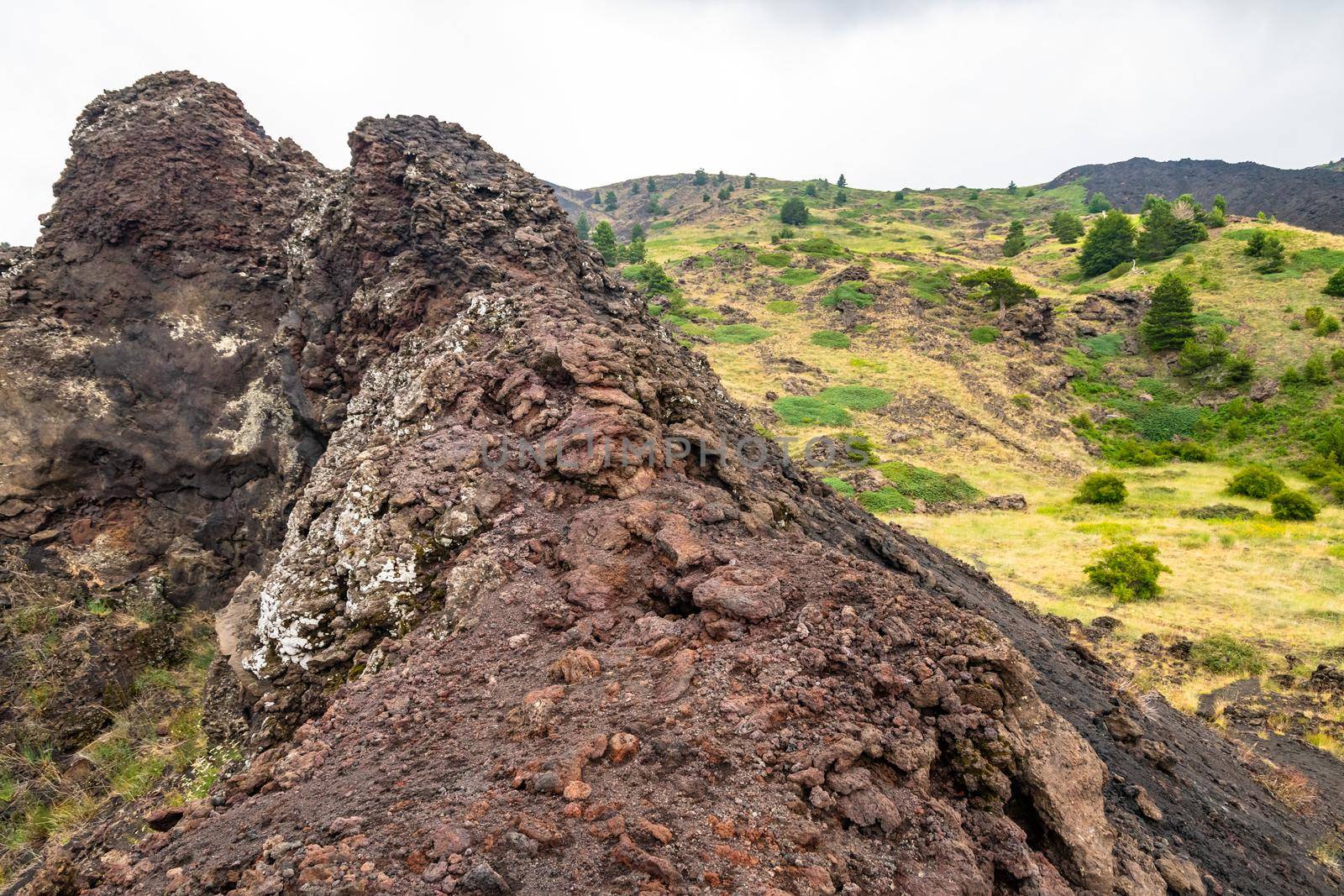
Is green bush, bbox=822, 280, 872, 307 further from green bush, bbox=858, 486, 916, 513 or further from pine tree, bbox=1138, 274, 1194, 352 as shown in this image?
green bush, bbox=858, 486, 916, 513

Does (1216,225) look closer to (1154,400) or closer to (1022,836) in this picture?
(1154,400)

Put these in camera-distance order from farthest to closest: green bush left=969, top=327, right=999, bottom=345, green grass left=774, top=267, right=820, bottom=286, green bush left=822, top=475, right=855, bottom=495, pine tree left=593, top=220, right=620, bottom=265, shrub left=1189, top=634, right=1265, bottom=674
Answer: pine tree left=593, top=220, right=620, bottom=265, green grass left=774, top=267, right=820, bottom=286, green bush left=969, top=327, right=999, bottom=345, green bush left=822, top=475, right=855, bottom=495, shrub left=1189, top=634, right=1265, bottom=674

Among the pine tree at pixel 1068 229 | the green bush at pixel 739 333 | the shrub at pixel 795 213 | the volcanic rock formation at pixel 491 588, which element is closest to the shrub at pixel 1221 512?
the volcanic rock formation at pixel 491 588

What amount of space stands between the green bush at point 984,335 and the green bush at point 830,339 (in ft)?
33.1

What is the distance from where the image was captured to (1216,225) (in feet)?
196

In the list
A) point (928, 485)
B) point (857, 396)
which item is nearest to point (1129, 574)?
point (928, 485)

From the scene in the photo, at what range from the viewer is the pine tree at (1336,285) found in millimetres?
42062

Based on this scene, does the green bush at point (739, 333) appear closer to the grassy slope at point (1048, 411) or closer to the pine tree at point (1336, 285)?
the grassy slope at point (1048, 411)

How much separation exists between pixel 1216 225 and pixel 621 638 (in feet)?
264

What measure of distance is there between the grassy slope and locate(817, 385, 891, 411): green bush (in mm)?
894

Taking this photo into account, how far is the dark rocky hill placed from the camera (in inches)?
3595

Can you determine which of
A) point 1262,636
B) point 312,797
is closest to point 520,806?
point 312,797

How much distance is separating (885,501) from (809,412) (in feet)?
34.0

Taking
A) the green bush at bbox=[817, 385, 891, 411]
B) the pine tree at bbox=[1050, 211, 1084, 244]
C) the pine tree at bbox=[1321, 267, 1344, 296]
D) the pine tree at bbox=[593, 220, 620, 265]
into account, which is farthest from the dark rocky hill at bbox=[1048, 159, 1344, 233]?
the pine tree at bbox=[593, 220, 620, 265]
